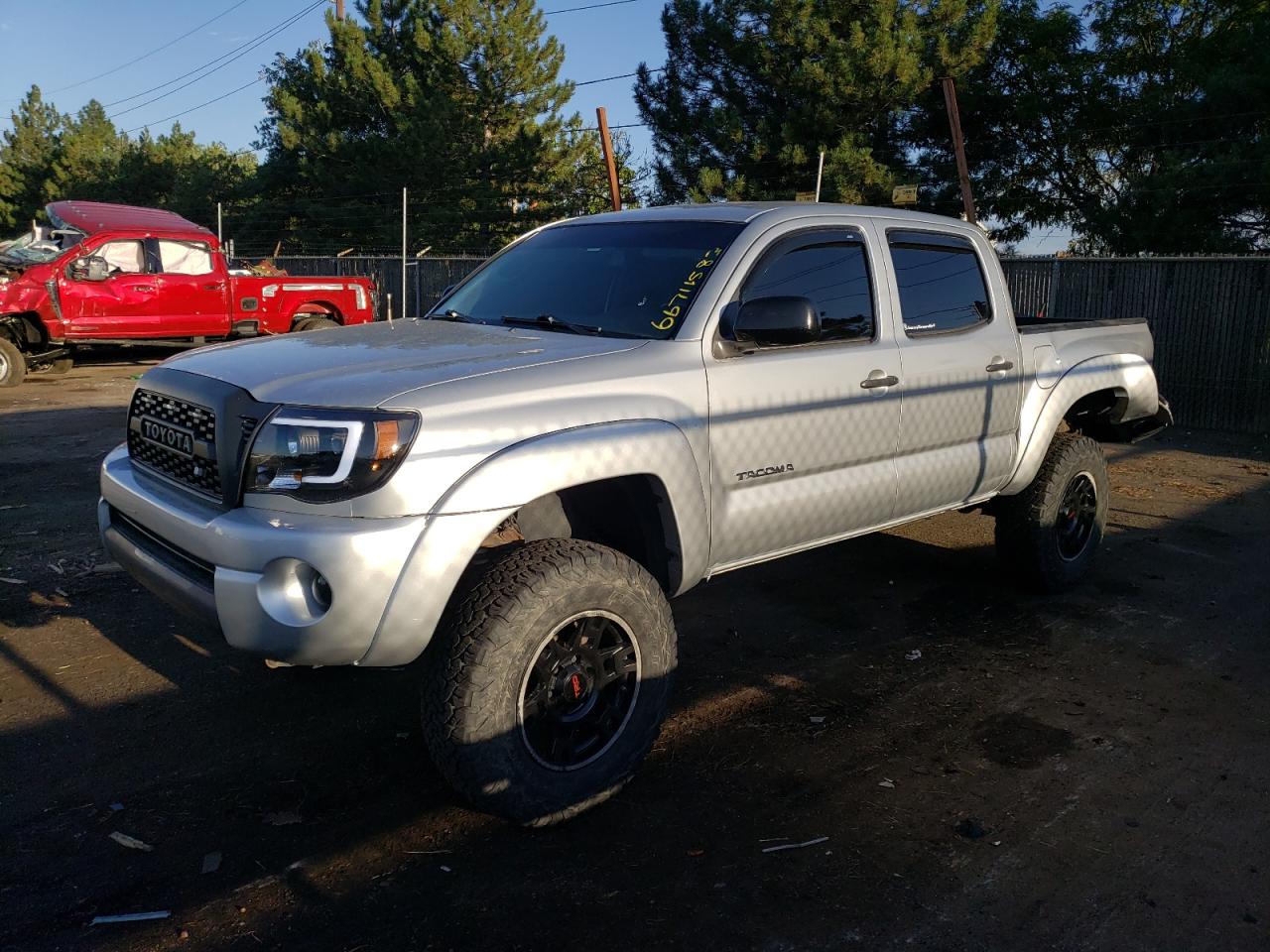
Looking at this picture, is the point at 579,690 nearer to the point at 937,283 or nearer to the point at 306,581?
the point at 306,581

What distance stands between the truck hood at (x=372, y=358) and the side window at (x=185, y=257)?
39.8 ft

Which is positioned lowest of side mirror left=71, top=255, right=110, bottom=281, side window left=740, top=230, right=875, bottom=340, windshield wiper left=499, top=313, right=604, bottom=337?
windshield wiper left=499, top=313, right=604, bottom=337

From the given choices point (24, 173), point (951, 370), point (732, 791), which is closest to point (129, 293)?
point (951, 370)

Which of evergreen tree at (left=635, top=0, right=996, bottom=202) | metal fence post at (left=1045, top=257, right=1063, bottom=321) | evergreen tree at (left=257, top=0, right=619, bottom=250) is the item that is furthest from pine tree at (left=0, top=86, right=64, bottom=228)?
metal fence post at (left=1045, top=257, right=1063, bottom=321)

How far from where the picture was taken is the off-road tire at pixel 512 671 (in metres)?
3.18

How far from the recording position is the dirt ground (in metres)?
2.96

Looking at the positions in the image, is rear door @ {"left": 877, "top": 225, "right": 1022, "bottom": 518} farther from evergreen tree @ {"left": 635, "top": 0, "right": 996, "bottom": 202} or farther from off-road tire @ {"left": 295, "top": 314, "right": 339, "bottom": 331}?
evergreen tree @ {"left": 635, "top": 0, "right": 996, "bottom": 202}

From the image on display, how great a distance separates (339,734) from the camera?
4059 mm

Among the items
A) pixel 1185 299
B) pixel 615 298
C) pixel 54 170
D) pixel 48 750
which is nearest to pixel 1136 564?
pixel 615 298

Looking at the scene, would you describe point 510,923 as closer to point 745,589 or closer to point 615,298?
point 615,298

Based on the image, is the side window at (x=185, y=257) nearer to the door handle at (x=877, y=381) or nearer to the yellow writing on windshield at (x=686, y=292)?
the yellow writing on windshield at (x=686, y=292)

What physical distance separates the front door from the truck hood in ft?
1.70

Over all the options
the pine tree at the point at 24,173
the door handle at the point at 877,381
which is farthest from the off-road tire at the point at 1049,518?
the pine tree at the point at 24,173

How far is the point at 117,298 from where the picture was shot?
1452cm
